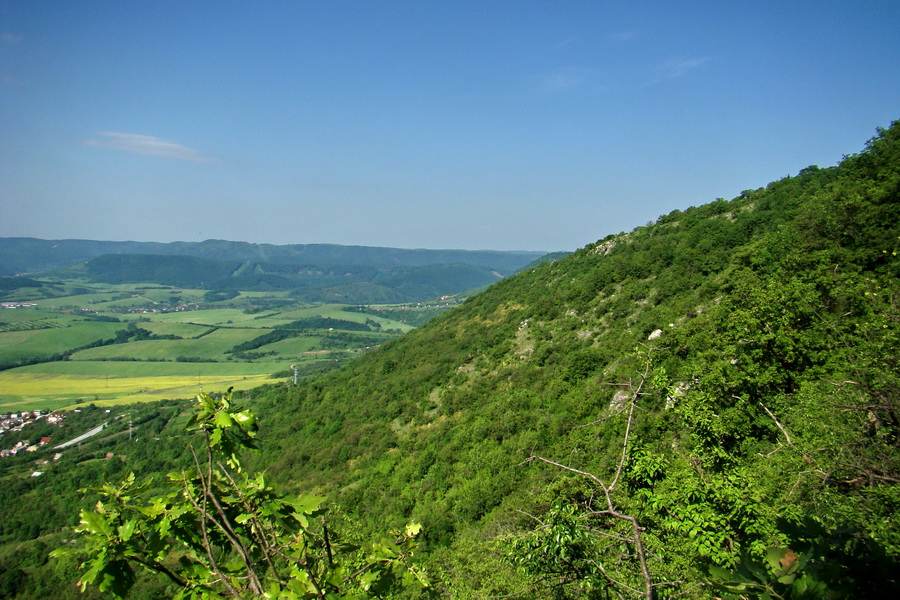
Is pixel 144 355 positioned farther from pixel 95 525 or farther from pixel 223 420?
pixel 223 420

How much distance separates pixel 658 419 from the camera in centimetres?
1531

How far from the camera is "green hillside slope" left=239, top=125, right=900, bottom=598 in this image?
5613 mm

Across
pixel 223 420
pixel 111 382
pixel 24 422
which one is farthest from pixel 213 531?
pixel 111 382

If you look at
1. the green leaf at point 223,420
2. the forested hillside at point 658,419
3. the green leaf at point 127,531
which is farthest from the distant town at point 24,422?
the green leaf at point 223,420

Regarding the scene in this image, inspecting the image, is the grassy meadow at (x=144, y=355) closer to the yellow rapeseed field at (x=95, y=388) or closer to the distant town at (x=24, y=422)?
the yellow rapeseed field at (x=95, y=388)

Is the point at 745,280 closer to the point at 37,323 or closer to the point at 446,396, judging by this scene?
the point at 446,396

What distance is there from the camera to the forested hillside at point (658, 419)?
5.46 meters

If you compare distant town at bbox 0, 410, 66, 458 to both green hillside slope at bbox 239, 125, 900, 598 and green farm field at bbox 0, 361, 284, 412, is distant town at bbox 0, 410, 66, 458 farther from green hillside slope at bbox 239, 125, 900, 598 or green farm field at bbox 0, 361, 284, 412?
green hillside slope at bbox 239, 125, 900, 598

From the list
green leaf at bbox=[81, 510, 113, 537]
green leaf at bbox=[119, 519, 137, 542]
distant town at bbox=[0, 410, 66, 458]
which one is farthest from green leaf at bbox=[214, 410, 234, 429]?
distant town at bbox=[0, 410, 66, 458]

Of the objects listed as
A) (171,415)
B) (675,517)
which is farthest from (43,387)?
(675,517)

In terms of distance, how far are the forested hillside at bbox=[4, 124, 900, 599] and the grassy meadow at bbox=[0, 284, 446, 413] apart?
47.0 metres

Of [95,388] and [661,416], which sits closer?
[661,416]

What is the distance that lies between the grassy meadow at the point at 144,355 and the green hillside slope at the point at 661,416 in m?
50.6

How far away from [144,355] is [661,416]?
476 ft
